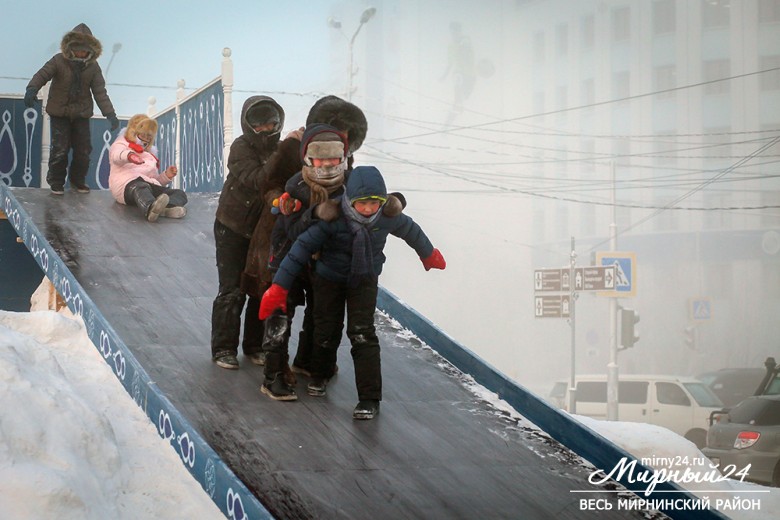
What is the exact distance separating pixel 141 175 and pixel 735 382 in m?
21.3

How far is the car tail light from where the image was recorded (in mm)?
11164

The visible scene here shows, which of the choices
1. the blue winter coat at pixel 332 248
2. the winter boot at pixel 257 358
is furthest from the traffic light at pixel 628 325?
the blue winter coat at pixel 332 248

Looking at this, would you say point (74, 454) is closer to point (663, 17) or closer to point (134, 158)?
point (134, 158)

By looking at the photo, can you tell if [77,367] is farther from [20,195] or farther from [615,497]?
[20,195]

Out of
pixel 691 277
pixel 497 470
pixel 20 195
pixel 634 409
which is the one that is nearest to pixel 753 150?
pixel 691 277

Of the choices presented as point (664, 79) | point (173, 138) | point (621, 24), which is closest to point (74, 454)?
point (173, 138)

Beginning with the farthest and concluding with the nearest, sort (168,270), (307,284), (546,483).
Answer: (168,270) → (307,284) → (546,483)

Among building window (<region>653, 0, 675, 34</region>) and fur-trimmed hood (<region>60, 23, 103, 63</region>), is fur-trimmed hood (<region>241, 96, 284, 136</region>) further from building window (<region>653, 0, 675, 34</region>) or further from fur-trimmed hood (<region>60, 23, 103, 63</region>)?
building window (<region>653, 0, 675, 34</region>)

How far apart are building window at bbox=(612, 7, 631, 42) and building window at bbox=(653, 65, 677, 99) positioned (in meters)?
2.48

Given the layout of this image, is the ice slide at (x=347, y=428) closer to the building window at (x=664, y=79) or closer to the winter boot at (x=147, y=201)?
the winter boot at (x=147, y=201)

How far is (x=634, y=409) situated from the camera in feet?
62.1

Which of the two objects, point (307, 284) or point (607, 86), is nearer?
point (307, 284)

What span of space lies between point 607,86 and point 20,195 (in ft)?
135

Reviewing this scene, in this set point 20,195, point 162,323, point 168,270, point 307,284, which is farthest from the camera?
point 20,195
